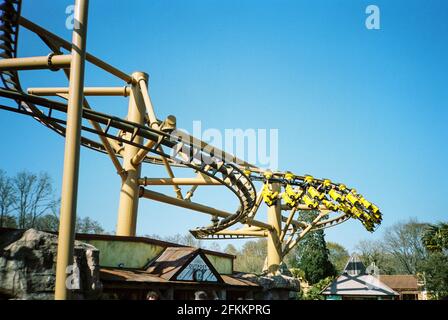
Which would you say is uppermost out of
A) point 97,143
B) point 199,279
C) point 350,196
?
point 97,143

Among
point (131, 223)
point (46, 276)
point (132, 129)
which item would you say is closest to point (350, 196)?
point (131, 223)

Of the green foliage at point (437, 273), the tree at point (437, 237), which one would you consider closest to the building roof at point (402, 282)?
the green foliage at point (437, 273)

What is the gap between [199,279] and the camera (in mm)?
11719

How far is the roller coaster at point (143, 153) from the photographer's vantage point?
9.14m

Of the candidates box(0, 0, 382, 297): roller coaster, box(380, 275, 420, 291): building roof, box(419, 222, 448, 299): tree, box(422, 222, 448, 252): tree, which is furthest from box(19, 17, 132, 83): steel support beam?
box(380, 275, 420, 291): building roof

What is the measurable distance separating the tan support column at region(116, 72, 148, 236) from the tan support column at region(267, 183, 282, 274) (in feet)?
28.3

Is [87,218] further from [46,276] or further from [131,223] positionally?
[46,276]

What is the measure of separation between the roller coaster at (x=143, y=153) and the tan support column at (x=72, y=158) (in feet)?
0.06

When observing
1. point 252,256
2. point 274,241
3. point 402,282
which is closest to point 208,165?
point 274,241

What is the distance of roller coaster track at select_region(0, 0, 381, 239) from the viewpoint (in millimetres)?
10164

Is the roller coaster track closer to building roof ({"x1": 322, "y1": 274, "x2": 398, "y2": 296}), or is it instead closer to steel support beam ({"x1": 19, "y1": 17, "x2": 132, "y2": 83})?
steel support beam ({"x1": 19, "y1": 17, "x2": 132, "y2": 83})

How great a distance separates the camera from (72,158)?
22.4ft
